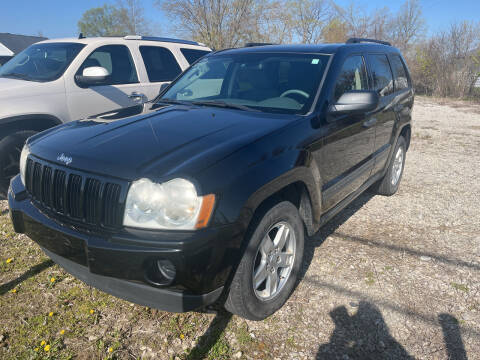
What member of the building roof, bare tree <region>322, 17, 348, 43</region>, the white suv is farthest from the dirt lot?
the building roof

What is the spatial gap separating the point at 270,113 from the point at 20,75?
372cm

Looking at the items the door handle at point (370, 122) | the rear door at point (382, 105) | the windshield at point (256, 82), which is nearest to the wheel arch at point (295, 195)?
the windshield at point (256, 82)

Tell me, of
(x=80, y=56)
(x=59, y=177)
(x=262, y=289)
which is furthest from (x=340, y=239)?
(x=80, y=56)

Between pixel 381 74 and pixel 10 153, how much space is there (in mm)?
4399

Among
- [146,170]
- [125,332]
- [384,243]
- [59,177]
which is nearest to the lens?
[146,170]

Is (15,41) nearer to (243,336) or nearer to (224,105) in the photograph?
(224,105)

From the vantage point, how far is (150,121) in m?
2.73

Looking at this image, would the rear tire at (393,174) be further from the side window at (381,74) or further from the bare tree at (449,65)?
the bare tree at (449,65)

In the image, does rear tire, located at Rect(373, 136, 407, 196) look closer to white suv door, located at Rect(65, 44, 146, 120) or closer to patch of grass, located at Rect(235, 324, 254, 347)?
patch of grass, located at Rect(235, 324, 254, 347)

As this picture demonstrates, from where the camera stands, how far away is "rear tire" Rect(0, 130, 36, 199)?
13.7 ft

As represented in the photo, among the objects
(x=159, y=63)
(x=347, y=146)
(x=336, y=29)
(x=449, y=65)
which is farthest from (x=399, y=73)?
(x=336, y=29)

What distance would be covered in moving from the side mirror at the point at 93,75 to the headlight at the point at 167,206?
3049 mm

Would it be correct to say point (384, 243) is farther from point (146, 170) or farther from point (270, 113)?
point (146, 170)

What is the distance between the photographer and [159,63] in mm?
5641
